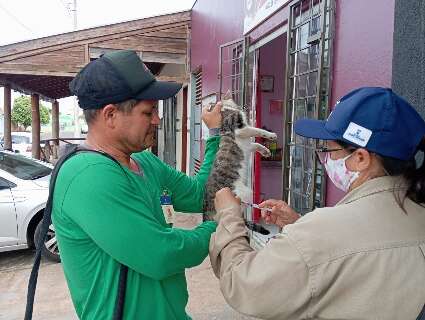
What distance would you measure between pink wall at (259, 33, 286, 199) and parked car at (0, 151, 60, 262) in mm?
3346

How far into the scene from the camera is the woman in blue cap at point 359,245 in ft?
3.71

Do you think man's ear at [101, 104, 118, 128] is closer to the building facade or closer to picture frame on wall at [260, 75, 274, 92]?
the building facade

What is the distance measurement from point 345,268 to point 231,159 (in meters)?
1.23

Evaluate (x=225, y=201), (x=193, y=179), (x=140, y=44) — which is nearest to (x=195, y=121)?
(x=140, y=44)

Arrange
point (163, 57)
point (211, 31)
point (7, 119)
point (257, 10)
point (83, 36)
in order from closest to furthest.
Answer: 1. point (257, 10)
2. point (211, 31)
3. point (83, 36)
4. point (163, 57)
5. point (7, 119)

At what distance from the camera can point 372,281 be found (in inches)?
44.4

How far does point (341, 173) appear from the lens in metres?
1.42

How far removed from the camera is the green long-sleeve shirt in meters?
1.28

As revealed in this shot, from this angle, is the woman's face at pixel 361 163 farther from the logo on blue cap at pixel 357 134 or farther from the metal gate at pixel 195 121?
the metal gate at pixel 195 121

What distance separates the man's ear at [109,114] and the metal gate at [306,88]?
217cm

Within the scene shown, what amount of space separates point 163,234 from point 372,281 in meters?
0.64

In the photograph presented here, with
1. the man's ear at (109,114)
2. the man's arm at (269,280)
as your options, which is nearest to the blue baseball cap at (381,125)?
the man's arm at (269,280)

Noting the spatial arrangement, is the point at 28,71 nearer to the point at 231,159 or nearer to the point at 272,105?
the point at 272,105

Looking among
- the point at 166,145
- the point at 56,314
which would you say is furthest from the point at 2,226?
the point at 166,145
